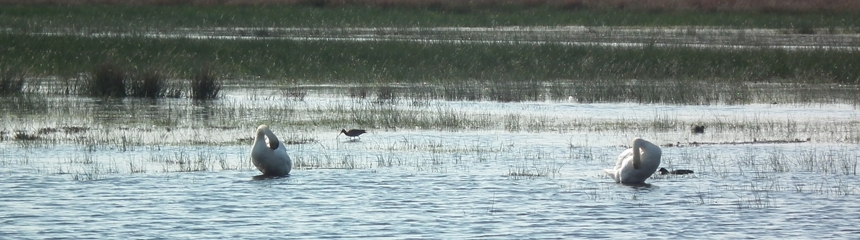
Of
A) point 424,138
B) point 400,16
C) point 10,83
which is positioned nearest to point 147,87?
point 10,83

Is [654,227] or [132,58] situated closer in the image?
[654,227]

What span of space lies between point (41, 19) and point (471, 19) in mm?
16280

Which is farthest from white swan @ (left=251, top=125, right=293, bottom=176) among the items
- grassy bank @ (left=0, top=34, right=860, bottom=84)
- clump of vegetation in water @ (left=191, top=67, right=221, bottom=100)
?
grassy bank @ (left=0, top=34, right=860, bottom=84)

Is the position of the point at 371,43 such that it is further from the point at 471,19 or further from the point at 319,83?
the point at 471,19

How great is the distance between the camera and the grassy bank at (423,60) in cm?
3028

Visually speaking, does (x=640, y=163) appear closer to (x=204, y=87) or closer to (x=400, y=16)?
(x=204, y=87)

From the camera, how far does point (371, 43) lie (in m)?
35.0

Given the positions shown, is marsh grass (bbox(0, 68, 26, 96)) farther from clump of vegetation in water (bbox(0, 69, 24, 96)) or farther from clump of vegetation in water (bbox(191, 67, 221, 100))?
clump of vegetation in water (bbox(191, 67, 221, 100))

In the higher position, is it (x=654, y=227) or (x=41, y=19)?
(x=41, y=19)

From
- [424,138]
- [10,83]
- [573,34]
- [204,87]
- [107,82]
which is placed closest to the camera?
[424,138]

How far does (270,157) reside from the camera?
566 inches

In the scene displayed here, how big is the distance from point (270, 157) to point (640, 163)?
4.01 metres

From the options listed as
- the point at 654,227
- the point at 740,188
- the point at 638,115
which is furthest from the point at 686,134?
the point at 654,227

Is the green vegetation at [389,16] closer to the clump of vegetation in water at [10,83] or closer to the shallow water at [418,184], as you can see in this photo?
the clump of vegetation in water at [10,83]
